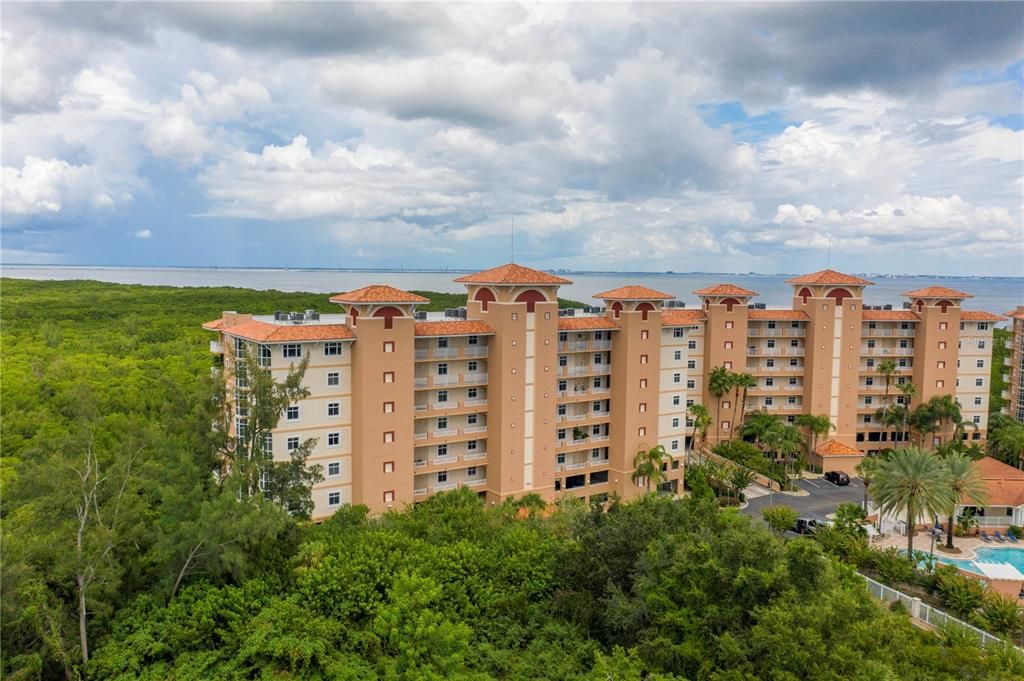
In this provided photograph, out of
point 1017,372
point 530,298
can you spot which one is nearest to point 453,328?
point 530,298

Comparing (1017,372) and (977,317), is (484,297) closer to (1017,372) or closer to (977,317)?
(977,317)

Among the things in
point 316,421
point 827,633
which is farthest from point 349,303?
point 827,633

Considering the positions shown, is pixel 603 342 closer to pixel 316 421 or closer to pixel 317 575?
pixel 316 421

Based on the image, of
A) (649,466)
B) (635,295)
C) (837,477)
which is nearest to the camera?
(635,295)

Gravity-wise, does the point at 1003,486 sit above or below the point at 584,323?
below

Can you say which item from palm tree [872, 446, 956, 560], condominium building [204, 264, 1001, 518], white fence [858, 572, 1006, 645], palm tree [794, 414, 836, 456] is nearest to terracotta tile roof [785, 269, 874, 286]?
condominium building [204, 264, 1001, 518]

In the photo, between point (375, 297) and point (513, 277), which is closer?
point (375, 297)

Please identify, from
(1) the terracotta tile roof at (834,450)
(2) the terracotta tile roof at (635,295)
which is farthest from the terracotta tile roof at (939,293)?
(2) the terracotta tile roof at (635,295)
